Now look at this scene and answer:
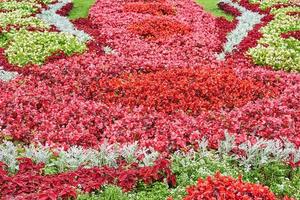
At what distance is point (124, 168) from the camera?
28.8ft

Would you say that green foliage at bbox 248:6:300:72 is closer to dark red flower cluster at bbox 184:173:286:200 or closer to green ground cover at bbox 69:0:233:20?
green ground cover at bbox 69:0:233:20

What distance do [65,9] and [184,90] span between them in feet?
40.3

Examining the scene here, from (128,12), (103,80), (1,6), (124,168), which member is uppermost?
(124,168)

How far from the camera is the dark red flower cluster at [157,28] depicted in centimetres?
1859

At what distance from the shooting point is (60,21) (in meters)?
21.0

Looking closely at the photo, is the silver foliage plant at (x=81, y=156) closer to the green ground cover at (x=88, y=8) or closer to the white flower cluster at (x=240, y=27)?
the white flower cluster at (x=240, y=27)

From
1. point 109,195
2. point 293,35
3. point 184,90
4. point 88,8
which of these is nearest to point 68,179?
point 109,195

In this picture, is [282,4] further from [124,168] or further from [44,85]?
[124,168]

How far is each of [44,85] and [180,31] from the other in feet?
23.5

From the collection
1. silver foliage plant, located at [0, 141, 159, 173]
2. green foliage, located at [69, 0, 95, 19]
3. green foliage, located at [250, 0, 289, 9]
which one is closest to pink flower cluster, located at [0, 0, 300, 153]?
silver foliage plant, located at [0, 141, 159, 173]

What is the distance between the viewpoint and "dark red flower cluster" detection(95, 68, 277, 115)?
482 inches

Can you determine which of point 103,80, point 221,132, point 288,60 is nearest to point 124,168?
point 221,132

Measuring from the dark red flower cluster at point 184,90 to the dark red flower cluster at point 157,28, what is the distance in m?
4.73

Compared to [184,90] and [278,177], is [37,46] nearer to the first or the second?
[184,90]
